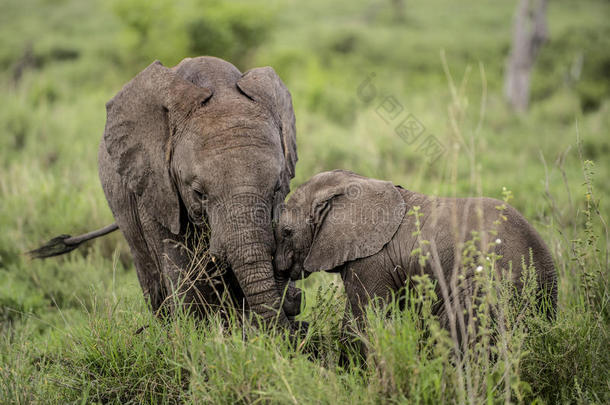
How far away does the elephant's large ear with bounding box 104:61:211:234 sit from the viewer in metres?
4.35

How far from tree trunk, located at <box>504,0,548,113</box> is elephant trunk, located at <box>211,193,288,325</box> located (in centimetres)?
1367

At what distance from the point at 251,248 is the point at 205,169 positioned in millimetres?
561

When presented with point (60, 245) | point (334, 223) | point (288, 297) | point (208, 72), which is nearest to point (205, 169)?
point (208, 72)

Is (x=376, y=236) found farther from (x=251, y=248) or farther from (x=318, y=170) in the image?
(x=318, y=170)

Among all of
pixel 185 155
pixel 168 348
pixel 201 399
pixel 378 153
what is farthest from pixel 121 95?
pixel 378 153

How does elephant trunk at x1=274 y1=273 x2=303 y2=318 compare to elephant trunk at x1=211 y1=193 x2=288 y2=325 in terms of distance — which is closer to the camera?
elephant trunk at x1=211 y1=193 x2=288 y2=325

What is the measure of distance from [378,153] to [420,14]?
16.6 meters

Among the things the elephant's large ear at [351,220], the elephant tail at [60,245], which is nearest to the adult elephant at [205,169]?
the elephant's large ear at [351,220]

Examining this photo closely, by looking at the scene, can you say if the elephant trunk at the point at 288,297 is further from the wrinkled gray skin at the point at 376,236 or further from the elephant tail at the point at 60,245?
the elephant tail at the point at 60,245

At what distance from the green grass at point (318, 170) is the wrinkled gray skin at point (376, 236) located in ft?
0.79

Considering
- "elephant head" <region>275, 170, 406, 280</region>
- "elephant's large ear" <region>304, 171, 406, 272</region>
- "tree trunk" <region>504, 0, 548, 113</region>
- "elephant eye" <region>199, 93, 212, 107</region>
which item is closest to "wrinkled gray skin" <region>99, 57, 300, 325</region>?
"elephant eye" <region>199, 93, 212, 107</region>

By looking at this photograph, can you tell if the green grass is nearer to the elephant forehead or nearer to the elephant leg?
the elephant leg

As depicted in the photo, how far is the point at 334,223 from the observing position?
4.44 m

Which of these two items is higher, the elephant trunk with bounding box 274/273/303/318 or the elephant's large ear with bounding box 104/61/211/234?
the elephant's large ear with bounding box 104/61/211/234
